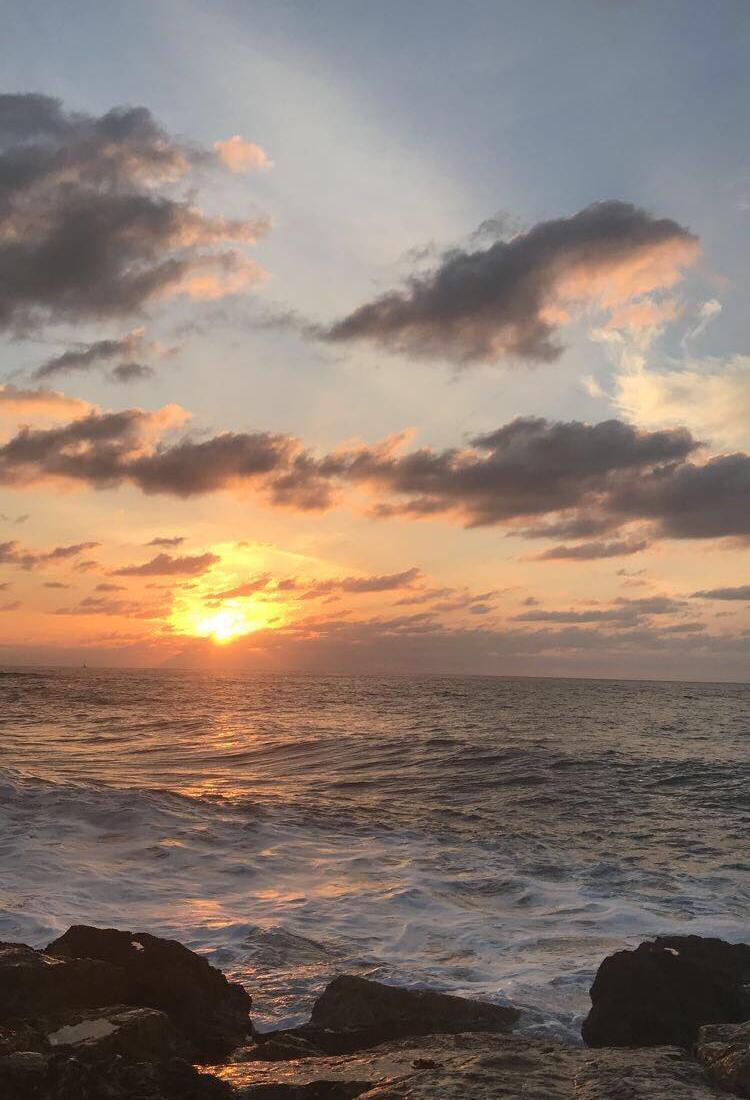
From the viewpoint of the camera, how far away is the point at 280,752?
34.2 m

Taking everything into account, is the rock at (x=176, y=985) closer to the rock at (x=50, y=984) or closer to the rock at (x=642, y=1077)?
the rock at (x=50, y=984)

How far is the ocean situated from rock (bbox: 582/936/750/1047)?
2.15 feet

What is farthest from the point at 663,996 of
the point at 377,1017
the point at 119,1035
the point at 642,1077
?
the point at 119,1035

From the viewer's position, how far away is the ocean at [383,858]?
1049cm

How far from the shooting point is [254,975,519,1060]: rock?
7441 mm

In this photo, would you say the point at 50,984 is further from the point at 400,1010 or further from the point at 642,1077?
the point at 642,1077

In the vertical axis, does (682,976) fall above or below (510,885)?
above

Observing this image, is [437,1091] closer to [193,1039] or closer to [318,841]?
[193,1039]

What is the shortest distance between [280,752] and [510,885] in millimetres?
21041

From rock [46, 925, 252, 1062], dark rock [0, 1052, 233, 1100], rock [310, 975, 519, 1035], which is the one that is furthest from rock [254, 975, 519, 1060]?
dark rock [0, 1052, 233, 1100]

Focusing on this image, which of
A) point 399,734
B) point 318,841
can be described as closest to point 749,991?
point 318,841

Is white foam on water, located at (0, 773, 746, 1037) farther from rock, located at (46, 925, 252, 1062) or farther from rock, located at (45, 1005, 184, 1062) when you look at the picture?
rock, located at (45, 1005, 184, 1062)

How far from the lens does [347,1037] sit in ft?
24.5

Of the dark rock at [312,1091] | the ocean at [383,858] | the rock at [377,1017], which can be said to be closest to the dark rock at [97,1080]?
the dark rock at [312,1091]
